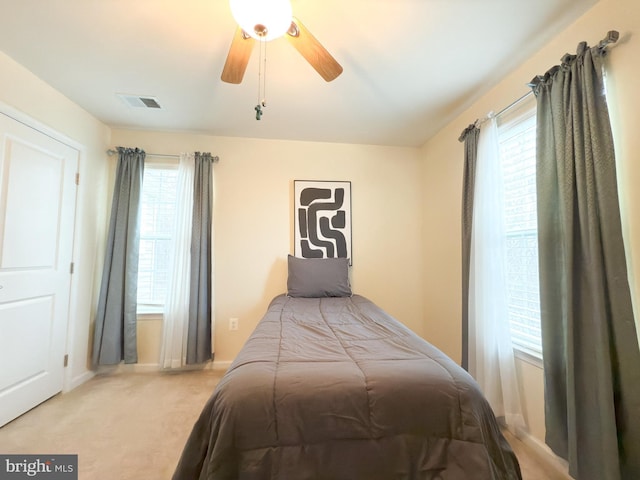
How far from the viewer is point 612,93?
1.23 metres

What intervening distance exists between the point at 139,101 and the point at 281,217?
5.09 feet

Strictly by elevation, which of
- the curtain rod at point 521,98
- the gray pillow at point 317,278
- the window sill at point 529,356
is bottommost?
the window sill at point 529,356

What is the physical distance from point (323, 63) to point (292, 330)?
1427 mm

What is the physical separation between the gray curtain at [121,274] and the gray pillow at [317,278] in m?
1.51

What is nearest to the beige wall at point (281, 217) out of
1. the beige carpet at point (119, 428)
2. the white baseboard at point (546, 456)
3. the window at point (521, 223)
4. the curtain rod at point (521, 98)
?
the beige carpet at point (119, 428)

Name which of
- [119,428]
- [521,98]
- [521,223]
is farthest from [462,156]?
[119,428]

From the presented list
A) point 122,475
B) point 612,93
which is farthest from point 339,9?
point 122,475

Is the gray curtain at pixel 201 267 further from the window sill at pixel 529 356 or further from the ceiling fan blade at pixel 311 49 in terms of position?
the window sill at pixel 529 356

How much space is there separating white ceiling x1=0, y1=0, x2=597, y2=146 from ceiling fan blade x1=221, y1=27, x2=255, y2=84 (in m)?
0.28

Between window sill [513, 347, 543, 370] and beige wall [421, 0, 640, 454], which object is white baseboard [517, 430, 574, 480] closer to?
beige wall [421, 0, 640, 454]

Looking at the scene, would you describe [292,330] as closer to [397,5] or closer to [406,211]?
[397,5]

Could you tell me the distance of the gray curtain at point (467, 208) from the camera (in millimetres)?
2070

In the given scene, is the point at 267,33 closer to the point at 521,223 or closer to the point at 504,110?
the point at 504,110

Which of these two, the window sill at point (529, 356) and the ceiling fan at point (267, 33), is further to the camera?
the window sill at point (529, 356)
